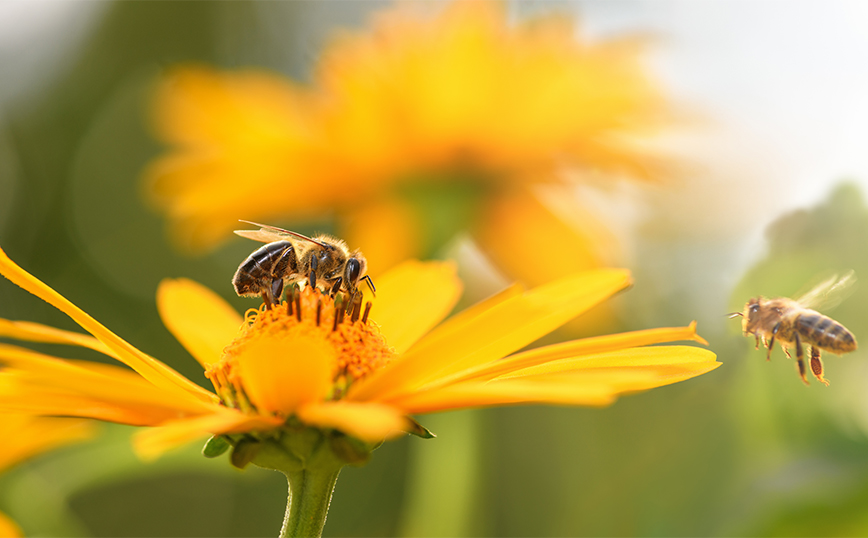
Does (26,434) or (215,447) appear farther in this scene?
(26,434)

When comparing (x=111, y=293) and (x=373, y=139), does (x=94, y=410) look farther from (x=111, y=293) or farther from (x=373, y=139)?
(x=111, y=293)

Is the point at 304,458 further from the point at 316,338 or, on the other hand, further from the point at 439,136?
the point at 439,136

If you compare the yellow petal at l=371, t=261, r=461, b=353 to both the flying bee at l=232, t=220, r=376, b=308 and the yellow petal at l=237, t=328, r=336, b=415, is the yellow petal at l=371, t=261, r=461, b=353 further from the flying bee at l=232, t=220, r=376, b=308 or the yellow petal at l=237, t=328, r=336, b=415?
the yellow petal at l=237, t=328, r=336, b=415

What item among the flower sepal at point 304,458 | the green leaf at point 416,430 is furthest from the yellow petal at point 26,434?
the green leaf at point 416,430

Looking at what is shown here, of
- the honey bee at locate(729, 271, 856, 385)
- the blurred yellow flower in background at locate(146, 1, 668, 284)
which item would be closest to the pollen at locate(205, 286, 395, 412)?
the honey bee at locate(729, 271, 856, 385)

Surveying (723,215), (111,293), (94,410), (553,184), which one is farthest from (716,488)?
(111,293)

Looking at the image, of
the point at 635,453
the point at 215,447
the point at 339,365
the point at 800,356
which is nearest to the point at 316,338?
the point at 339,365

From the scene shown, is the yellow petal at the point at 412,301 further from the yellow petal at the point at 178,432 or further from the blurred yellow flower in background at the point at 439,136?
the blurred yellow flower in background at the point at 439,136
